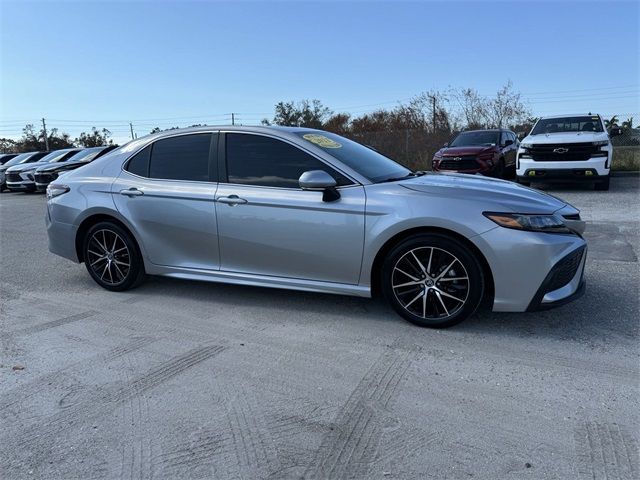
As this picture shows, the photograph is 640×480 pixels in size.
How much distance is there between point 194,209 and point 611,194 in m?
10.6

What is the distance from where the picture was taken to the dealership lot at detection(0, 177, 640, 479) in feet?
8.08

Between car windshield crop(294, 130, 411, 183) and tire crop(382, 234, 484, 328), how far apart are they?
2.31 ft

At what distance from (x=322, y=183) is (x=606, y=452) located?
2515 millimetres

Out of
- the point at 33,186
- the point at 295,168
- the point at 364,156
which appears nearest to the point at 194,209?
the point at 295,168

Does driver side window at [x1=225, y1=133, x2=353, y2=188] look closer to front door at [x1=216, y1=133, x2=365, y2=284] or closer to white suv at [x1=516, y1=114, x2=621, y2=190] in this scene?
front door at [x1=216, y1=133, x2=365, y2=284]

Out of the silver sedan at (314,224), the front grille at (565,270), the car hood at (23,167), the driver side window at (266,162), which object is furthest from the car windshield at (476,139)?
the car hood at (23,167)

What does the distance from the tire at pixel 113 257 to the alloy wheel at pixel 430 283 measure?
2665 millimetres

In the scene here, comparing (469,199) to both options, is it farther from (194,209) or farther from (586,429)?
(194,209)

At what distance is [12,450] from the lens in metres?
2.59

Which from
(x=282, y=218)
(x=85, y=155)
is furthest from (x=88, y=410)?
(x=85, y=155)

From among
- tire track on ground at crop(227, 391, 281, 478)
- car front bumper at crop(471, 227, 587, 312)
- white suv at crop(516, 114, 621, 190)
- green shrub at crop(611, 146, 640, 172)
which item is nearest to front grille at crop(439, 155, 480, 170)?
white suv at crop(516, 114, 621, 190)

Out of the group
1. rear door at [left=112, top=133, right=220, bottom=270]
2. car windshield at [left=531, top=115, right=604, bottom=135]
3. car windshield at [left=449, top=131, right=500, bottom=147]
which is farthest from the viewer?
car windshield at [left=449, top=131, right=500, bottom=147]

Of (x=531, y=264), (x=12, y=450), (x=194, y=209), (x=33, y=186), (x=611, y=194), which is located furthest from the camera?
(x=33, y=186)

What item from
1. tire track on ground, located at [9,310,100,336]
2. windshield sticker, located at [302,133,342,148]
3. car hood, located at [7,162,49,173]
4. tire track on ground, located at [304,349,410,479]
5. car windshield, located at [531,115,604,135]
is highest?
car windshield, located at [531,115,604,135]
